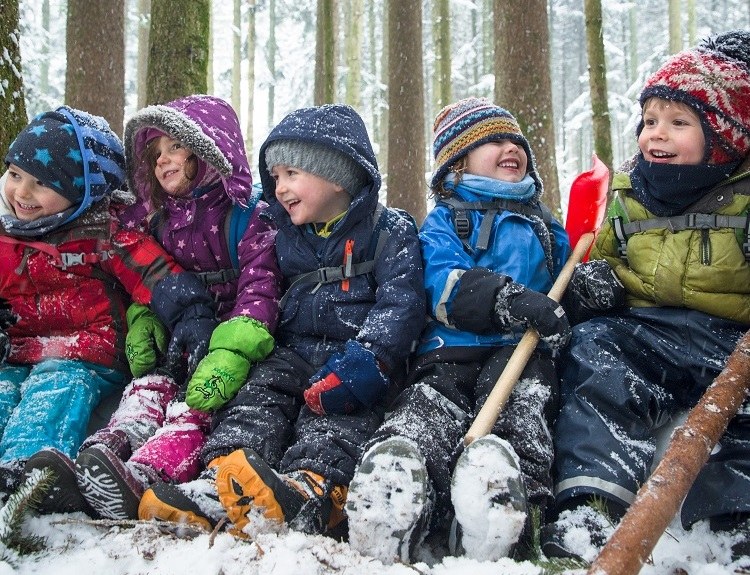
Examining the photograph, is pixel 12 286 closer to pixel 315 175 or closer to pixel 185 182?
pixel 185 182

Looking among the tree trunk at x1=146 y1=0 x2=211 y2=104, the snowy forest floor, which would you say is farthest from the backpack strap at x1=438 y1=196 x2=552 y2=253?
the tree trunk at x1=146 y1=0 x2=211 y2=104

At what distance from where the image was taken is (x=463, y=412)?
2896 mm

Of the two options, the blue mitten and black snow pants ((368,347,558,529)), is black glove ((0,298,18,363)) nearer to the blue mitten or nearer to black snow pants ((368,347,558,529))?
the blue mitten

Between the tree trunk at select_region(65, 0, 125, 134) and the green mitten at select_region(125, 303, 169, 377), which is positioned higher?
the tree trunk at select_region(65, 0, 125, 134)

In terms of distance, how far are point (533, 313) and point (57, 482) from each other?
6.89ft

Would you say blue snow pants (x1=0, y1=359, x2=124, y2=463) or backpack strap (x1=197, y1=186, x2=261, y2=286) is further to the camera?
backpack strap (x1=197, y1=186, x2=261, y2=286)

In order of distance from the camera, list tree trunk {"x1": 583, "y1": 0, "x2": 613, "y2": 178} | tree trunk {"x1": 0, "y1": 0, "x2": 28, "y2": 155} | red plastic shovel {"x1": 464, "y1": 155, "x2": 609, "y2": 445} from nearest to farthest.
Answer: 1. red plastic shovel {"x1": 464, "y1": 155, "x2": 609, "y2": 445}
2. tree trunk {"x1": 0, "y1": 0, "x2": 28, "y2": 155}
3. tree trunk {"x1": 583, "y1": 0, "x2": 613, "y2": 178}

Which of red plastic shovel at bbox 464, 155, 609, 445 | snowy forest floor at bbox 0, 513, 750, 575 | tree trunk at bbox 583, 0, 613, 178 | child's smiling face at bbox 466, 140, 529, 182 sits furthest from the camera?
tree trunk at bbox 583, 0, 613, 178

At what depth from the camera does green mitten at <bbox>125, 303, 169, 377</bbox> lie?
3438 millimetres

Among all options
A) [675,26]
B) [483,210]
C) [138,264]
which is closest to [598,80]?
[483,210]

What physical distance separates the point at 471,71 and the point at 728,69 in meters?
33.9

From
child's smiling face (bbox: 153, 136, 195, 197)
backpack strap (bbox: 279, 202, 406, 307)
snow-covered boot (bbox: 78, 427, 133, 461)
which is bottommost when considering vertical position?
snow-covered boot (bbox: 78, 427, 133, 461)

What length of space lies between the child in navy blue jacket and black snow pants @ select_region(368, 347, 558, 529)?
179 mm

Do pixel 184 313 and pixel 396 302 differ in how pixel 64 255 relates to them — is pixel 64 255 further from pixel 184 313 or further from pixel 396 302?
pixel 396 302
